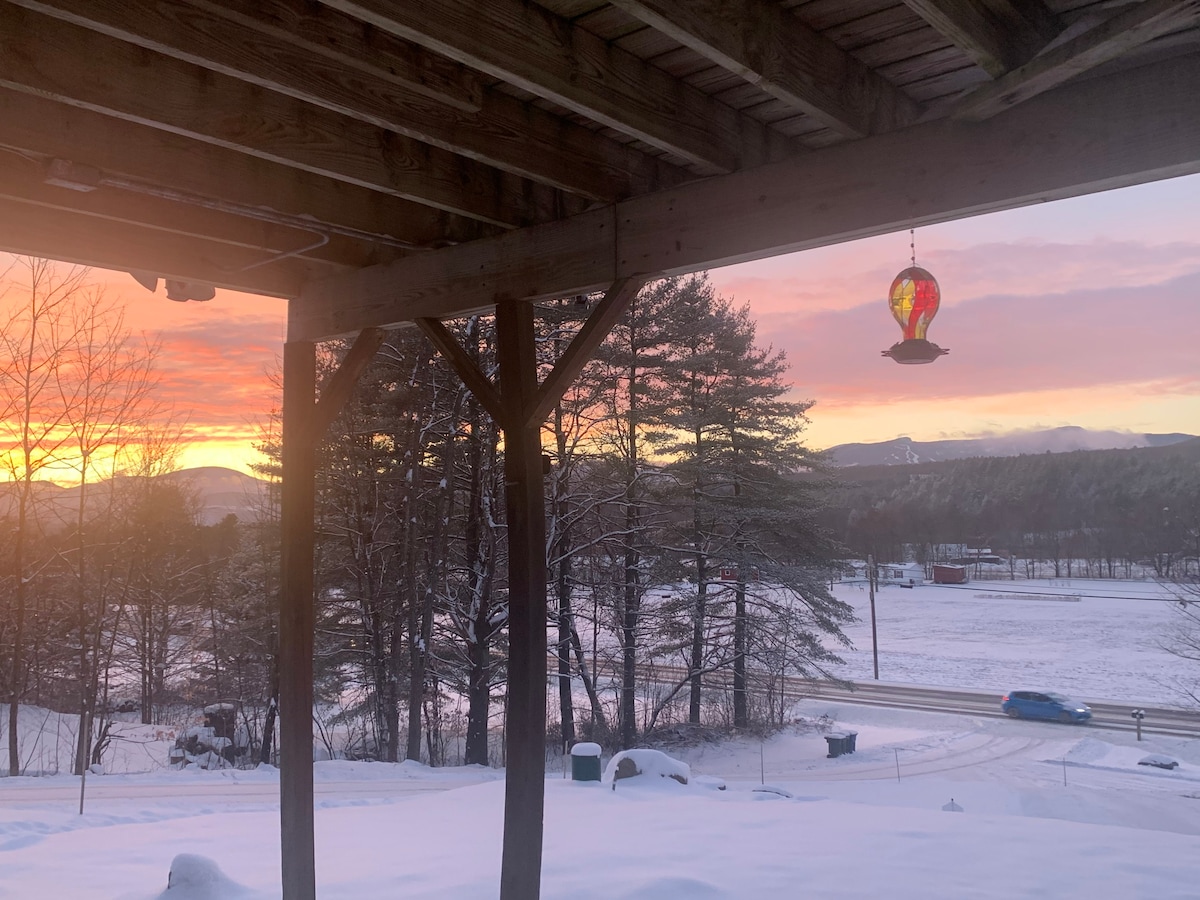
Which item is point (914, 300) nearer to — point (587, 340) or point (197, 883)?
point (587, 340)

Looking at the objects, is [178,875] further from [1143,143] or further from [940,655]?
[940,655]

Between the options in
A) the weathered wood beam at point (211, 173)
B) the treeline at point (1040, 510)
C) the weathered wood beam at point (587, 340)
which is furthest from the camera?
the treeline at point (1040, 510)

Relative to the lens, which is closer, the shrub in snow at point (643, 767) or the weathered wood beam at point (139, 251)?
the weathered wood beam at point (139, 251)

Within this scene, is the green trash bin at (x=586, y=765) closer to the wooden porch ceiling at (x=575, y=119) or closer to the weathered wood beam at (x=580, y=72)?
the wooden porch ceiling at (x=575, y=119)

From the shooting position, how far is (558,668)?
15.0 metres

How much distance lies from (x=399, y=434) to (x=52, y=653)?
6651mm

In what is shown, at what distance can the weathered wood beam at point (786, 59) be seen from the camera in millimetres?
1969

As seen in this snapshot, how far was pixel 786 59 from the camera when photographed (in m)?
2.19

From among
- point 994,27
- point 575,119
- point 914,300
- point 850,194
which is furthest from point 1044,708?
point 994,27

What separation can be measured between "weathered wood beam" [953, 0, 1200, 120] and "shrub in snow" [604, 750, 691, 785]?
6.62 m

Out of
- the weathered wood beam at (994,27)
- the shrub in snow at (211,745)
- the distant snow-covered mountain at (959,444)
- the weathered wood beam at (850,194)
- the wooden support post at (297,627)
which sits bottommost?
the shrub in snow at (211,745)

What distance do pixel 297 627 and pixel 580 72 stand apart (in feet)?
8.84

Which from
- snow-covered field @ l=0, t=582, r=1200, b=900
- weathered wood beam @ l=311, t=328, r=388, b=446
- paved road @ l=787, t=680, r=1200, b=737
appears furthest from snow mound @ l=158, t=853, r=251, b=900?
paved road @ l=787, t=680, r=1200, b=737

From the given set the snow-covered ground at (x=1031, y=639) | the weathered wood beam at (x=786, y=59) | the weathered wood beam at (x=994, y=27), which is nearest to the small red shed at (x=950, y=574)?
the snow-covered ground at (x=1031, y=639)
